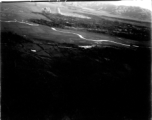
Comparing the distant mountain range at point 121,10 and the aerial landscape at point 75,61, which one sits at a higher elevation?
the distant mountain range at point 121,10

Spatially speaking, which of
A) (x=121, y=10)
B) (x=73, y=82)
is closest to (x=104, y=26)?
(x=121, y=10)

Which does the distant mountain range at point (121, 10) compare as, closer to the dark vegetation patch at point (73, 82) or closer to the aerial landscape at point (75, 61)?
the aerial landscape at point (75, 61)

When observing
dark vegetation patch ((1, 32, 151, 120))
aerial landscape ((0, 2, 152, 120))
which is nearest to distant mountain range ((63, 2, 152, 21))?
aerial landscape ((0, 2, 152, 120))

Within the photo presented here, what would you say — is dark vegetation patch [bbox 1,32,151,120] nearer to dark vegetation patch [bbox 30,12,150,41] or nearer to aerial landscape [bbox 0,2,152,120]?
aerial landscape [bbox 0,2,152,120]

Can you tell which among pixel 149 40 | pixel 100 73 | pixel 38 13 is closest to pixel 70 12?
pixel 38 13

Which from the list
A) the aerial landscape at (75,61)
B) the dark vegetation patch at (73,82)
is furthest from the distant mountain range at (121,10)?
the dark vegetation patch at (73,82)

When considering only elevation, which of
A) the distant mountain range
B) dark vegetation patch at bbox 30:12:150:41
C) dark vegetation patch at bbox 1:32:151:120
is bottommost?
dark vegetation patch at bbox 1:32:151:120

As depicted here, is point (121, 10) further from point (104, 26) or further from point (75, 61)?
point (75, 61)

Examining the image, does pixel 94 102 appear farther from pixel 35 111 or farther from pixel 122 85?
pixel 35 111

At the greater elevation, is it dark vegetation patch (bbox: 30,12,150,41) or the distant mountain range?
the distant mountain range
